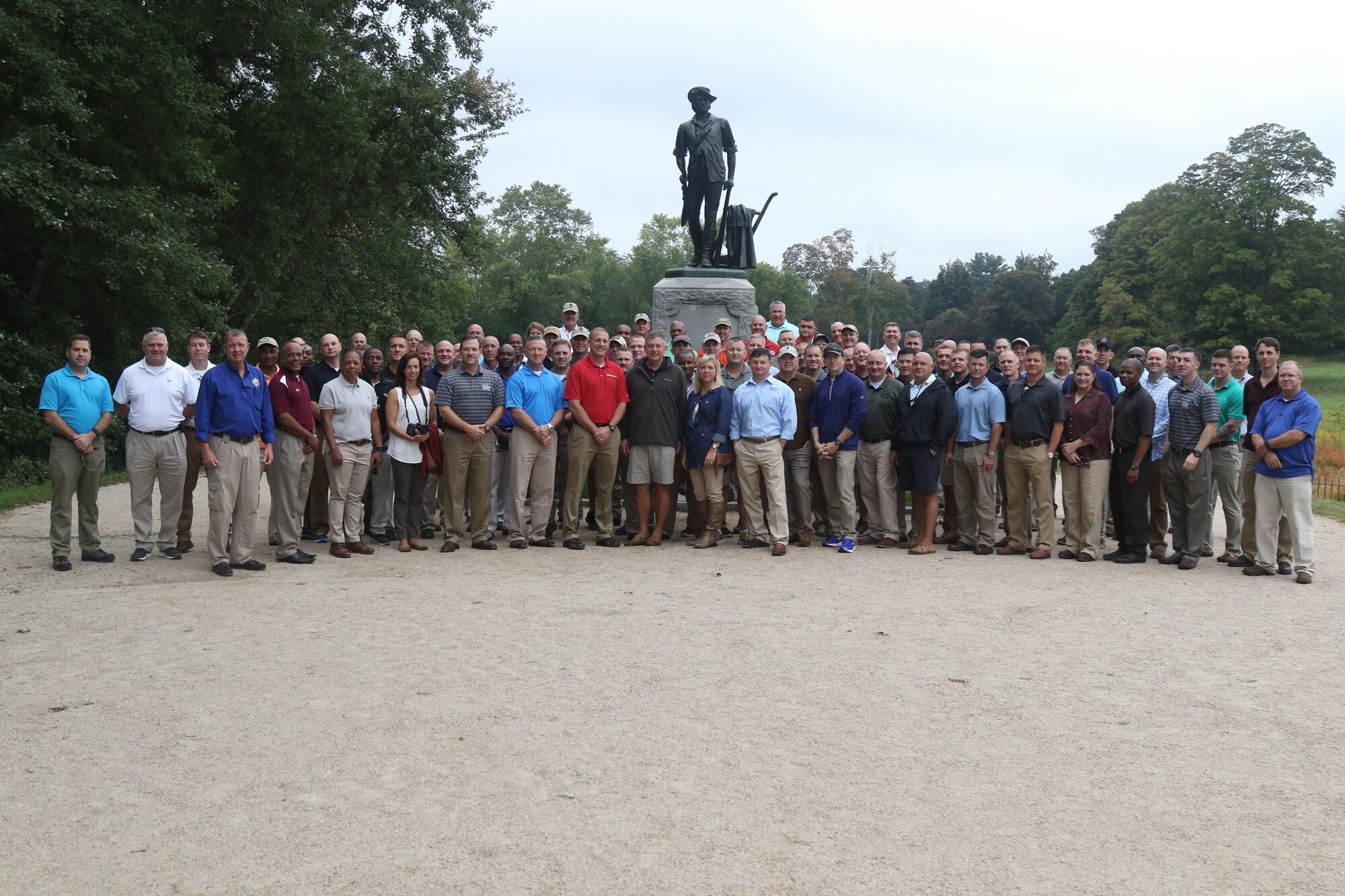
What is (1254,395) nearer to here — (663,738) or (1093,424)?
(1093,424)

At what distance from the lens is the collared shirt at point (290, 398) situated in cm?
935

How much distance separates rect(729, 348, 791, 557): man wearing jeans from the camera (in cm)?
995

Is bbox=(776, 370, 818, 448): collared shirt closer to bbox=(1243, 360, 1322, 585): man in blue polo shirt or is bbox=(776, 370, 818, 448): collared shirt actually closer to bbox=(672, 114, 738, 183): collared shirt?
bbox=(1243, 360, 1322, 585): man in blue polo shirt

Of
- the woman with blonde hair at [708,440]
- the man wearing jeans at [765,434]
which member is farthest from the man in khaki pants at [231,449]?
the man wearing jeans at [765,434]

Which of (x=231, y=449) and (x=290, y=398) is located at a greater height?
(x=290, y=398)

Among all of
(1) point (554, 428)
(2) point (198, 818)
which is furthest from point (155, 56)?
(2) point (198, 818)

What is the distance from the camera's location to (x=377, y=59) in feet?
81.8

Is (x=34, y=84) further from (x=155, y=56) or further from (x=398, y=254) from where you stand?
(x=398, y=254)

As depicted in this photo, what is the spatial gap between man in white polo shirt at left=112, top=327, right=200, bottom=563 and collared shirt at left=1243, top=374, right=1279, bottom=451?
925 centimetres

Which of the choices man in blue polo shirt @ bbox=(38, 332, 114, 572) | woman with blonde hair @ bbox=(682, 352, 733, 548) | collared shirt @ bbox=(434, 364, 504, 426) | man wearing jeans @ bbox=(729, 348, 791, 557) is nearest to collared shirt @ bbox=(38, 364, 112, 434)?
man in blue polo shirt @ bbox=(38, 332, 114, 572)

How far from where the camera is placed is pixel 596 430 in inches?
396

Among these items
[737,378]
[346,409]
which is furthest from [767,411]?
[346,409]

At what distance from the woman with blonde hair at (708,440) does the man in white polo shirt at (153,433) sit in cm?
446

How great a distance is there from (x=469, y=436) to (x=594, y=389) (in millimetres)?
1241
